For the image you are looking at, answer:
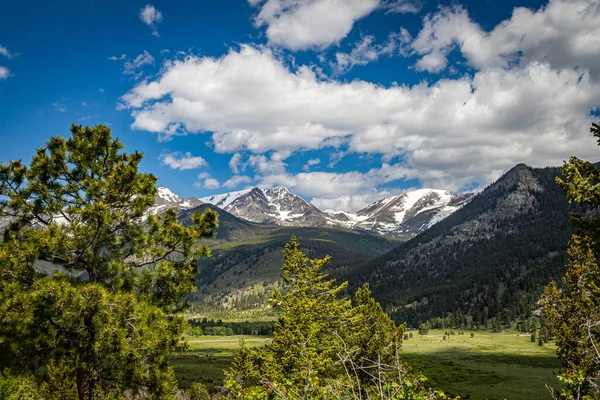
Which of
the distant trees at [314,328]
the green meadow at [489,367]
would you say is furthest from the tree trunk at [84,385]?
the green meadow at [489,367]

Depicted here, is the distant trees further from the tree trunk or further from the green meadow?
the green meadow

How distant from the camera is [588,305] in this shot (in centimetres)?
3588

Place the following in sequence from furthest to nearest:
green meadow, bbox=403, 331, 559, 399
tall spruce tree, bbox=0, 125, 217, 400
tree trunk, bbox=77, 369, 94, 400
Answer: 1. green meadow, bbox=403, 331, 559, 399
2. tree trunk, bbox=77, 369, 94, 400
3. tall spruce tree, bbox=0, 125, 217, 400

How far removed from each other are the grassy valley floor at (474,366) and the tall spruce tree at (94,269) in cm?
6704

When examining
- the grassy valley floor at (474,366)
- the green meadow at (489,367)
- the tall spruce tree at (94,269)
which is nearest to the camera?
the tall spruce tree at (94,269)

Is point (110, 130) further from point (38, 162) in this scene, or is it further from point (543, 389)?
point (543, 389)

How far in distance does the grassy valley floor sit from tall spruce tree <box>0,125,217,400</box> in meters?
67.0

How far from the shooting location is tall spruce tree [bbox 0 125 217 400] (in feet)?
39.8

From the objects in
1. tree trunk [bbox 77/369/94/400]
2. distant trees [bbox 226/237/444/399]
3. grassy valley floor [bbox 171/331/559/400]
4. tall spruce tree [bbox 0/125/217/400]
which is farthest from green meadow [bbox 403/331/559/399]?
tree trunk [bbox 77/369/94/400]

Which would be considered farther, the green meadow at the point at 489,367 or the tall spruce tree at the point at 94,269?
the green meadow at the point at 489,367

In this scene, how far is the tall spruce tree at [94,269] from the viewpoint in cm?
1214

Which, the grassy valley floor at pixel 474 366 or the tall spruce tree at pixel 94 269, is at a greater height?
the tall spruce tree at pixel 94 269

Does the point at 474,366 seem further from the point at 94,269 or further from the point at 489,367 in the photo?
the point at 94,269

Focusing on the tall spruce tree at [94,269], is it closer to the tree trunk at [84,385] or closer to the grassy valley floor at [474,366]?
the tree trunk at [84,385]
